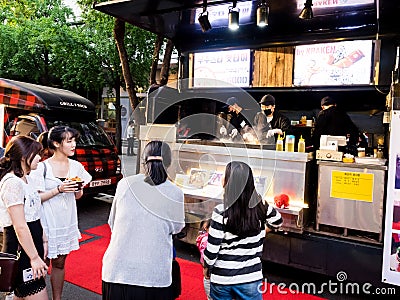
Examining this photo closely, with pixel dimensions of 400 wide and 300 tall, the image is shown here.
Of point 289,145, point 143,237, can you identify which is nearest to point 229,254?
point 143,237

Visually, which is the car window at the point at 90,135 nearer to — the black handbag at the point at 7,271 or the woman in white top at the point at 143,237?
the black handbag at the point at 7,271

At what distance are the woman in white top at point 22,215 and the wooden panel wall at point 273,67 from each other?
4233 mm

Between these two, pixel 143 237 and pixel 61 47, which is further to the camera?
pixel 61 47

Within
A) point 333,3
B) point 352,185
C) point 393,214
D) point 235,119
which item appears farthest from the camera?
point 235,119

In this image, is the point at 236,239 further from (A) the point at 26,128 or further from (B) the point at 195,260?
(A) the point at 26,128

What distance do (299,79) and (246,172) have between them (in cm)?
376

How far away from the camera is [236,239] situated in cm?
231

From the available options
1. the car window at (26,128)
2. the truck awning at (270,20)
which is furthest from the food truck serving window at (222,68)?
the car window at (26,128)

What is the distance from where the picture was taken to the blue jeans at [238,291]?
2.35 metres

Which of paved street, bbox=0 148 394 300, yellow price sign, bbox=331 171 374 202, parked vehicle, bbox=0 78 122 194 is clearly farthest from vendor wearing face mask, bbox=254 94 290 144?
parked vehicle, bbox=0 78 122 194

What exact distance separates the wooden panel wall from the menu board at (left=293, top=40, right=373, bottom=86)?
0.12 meters

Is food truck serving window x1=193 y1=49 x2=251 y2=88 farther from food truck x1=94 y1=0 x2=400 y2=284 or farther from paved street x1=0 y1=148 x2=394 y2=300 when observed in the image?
paved street x1=0 y1=148 x2=394 y2=300

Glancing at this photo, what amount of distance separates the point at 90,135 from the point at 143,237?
6320mm

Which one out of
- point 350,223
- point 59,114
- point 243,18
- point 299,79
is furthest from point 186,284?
point 59,114
